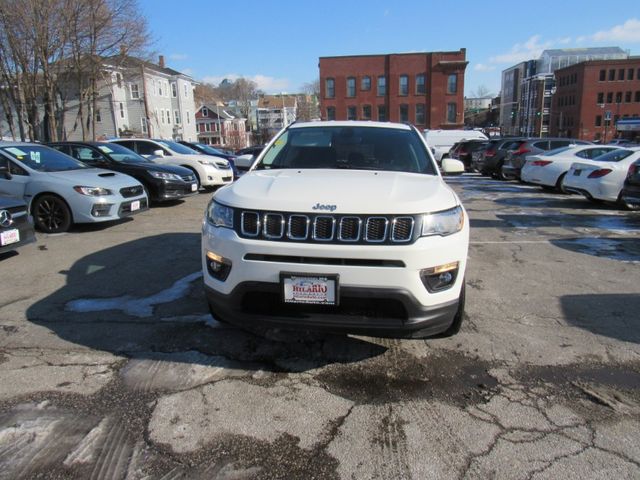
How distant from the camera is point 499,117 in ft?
515

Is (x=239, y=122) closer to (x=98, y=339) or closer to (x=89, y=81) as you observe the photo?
(x=89, y=81)

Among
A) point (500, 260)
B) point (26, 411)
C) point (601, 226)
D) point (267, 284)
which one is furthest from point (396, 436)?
point (601, 226)

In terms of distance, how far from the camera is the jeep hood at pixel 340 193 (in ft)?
9.97

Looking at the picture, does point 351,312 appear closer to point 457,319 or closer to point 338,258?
point 338,258

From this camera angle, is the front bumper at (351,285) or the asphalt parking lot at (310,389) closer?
the asphalt parking lot at (310,389)

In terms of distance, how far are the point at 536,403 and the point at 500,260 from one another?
3.71 m

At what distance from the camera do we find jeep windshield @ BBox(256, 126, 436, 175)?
439cm

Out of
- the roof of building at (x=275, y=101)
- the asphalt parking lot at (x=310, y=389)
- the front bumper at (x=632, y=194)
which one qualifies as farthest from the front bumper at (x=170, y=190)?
the roof of building at (x=275, y=101)

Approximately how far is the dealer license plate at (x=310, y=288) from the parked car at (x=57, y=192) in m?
6.17

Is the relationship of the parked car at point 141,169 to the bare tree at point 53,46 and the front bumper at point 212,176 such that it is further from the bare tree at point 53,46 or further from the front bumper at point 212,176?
the bare tree at point 53,46

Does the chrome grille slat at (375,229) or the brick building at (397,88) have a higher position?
the brick building at (397,88)

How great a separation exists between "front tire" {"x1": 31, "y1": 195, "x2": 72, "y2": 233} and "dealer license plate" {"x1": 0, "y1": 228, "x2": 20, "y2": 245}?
6.72 ft

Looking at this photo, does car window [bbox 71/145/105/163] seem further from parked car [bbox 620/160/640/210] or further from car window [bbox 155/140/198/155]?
parked car [bbox 620/160/640/210]

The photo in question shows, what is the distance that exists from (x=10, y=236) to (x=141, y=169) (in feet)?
16.6
